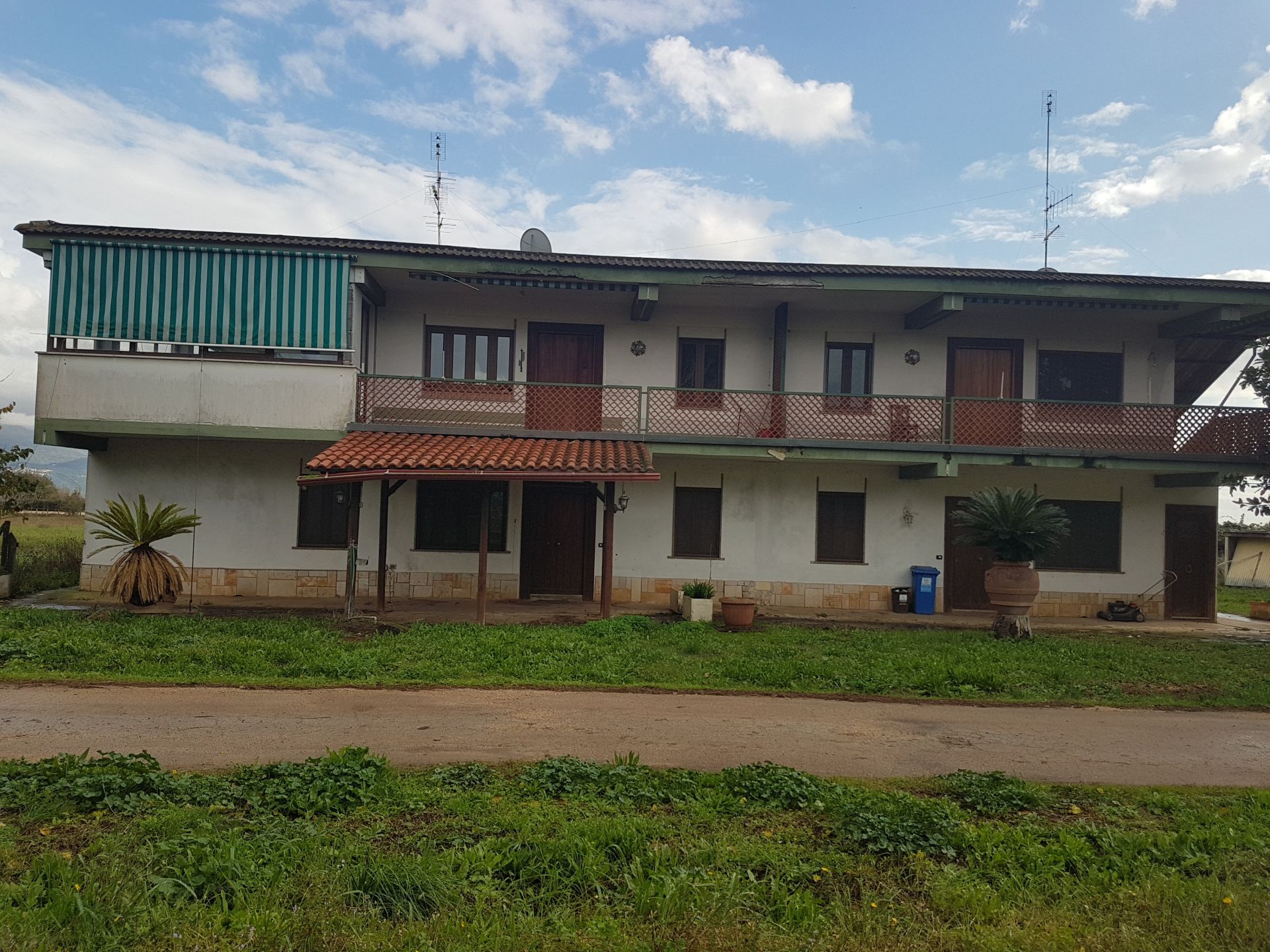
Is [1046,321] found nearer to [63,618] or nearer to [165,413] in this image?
[165,413]

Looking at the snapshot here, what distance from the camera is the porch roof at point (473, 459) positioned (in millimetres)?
12812

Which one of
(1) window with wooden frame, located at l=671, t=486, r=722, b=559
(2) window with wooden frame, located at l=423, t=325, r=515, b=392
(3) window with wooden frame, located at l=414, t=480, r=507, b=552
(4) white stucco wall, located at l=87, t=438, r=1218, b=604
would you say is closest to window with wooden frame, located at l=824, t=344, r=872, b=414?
(4) white stucco wall, located at l=87, t=438, r=1218, b=604

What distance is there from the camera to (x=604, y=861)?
14.7 feet

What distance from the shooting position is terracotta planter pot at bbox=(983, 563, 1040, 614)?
13.4m

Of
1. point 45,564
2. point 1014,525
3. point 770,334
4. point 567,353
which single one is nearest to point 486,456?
point 567,353

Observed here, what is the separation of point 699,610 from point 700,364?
18.8 ft

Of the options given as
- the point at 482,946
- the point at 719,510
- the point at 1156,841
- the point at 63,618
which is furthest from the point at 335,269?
the point at 1156,841

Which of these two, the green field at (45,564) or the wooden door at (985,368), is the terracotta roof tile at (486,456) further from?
the wooden door at (985,368)

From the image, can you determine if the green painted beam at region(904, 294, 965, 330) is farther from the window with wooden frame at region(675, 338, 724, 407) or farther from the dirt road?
the dirt road

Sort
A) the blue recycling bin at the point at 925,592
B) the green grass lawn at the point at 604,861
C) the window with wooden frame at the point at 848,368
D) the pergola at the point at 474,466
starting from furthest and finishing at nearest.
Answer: the window with wooden frame at the point at 848,368 < the blue recycling bin at the point at 925,592 < the pergola at the point at 474,466 < the green grass lawn at the point at 604,861

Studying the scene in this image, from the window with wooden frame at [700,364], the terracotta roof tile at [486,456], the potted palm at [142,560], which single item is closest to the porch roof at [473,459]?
the terracotta roof tile at [486,456]

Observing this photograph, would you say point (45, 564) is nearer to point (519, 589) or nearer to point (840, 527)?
point (519, 589)

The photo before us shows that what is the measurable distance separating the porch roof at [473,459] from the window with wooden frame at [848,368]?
480cm

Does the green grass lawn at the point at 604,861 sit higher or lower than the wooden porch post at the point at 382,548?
lower
